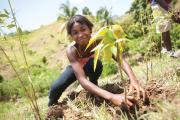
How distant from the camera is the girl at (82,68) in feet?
7.22

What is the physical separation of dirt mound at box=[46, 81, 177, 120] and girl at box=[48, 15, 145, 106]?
3.0 inches

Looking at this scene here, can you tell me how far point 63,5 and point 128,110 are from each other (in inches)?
1704

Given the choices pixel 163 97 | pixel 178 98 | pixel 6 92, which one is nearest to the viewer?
pixel 178 98

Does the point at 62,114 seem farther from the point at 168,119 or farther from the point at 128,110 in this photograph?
the point at 168,119

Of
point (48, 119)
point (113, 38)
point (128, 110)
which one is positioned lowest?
point (48, 119)

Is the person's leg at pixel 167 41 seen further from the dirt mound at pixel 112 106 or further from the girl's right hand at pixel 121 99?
the girl's right hand at pixel 121 99

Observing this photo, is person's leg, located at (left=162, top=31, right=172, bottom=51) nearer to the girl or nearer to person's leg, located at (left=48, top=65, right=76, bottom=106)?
the girl

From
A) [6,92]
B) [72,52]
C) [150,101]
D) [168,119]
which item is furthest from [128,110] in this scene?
[6,92]

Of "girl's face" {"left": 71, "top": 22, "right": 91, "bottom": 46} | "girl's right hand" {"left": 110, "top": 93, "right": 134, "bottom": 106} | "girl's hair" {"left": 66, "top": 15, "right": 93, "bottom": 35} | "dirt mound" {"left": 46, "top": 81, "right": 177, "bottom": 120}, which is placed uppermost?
"girl's hair" {"left": 66, "top": 15, "right": 93, "bottom": 35}

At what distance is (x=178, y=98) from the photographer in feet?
6.05

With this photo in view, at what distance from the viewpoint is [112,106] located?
235 centimetres

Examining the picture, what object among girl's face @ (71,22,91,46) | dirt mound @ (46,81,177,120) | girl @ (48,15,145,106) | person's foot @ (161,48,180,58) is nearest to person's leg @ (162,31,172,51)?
person's foot @ (161,48,180,58)

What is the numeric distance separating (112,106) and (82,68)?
1.83 ft

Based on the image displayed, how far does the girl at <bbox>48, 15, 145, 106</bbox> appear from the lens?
86.6 inches
